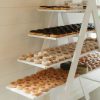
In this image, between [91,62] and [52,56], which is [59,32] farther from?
[91,62]

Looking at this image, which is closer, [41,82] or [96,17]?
[41,82]

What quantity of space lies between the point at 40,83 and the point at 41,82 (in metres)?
0.03

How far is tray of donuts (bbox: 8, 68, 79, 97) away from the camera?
71.6 inches

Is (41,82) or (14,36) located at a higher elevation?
(14,36)

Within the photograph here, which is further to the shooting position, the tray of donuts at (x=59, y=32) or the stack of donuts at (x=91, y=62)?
the stack of donuts at (x=91, y=62)

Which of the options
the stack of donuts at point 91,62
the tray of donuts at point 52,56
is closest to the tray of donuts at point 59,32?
the tray of donuts at point 52,56

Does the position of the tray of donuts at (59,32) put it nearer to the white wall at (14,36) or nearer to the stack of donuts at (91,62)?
the white wall at (14,36)

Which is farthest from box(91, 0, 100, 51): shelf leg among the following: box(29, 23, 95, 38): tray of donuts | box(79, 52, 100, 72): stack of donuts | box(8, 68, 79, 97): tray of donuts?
box(8, 68, 79, 97): tray of donuts

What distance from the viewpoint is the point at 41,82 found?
200cm

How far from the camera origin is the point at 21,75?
233 centimetres

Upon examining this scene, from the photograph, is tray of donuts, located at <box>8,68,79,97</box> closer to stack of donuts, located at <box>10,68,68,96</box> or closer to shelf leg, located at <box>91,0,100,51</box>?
stack of donuts, located at <box>10,68,68,96</box>

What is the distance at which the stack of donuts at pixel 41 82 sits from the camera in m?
1.83

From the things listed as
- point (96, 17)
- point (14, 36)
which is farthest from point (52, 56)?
point (96, 17)

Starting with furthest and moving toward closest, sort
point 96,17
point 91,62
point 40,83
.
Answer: point 91,62 → point 96,17 → point 40,83
